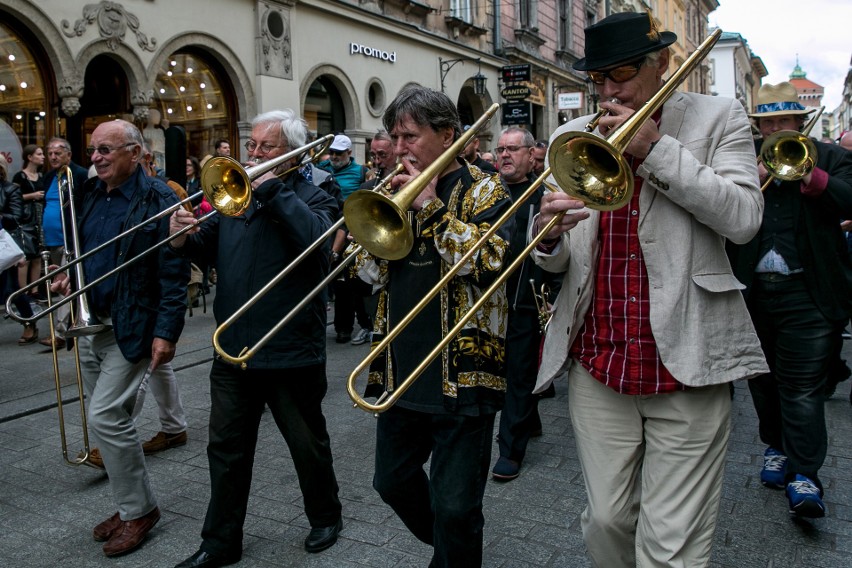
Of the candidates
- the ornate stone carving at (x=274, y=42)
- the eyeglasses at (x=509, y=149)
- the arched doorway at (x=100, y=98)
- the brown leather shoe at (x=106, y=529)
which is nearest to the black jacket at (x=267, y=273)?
the brown leather shoe at (x=106, y=529)

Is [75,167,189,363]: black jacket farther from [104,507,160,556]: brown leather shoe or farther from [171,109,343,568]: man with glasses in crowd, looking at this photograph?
[104,507,160,556]: brown leather shoe

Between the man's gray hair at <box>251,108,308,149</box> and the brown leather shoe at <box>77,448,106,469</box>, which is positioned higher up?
the man's gray hair at <box>251,108,308,149</box>

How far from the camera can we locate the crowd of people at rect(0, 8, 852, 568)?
248cm

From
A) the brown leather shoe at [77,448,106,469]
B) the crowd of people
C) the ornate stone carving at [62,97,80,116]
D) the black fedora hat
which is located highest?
the ornate stone carving at [62,97,80,116]

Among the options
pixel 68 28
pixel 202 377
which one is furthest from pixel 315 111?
pixel 202 377

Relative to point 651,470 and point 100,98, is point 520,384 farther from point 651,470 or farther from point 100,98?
point 100,98

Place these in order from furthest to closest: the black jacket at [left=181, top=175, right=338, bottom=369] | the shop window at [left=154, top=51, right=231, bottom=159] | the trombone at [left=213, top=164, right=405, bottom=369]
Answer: the shop window at [left=154, top=51, right=231, bottom=159] → the black jacket at [left=181, top=175, right=338, bottom=369] → the trombone at [left=213, top=164, right=405, bottom=369]

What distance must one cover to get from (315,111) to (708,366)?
47.8 feet

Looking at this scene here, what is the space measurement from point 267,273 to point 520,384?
1.84 m

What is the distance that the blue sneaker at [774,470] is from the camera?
4.29 metres

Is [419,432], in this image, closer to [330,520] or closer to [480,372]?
[480,372]

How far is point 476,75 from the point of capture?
Answer: 2142cm

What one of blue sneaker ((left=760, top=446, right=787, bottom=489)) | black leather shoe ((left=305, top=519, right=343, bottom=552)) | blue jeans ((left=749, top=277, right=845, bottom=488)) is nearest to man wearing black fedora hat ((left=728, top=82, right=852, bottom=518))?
blue jeans ((left=749, top=277, right=845, bottom=488))

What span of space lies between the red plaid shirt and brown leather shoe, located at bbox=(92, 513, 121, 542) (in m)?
2.48
